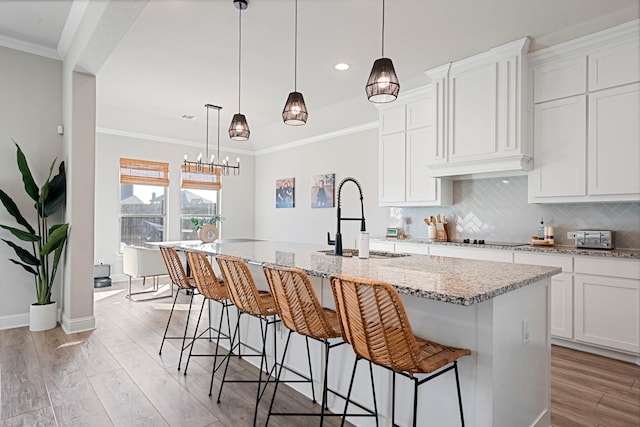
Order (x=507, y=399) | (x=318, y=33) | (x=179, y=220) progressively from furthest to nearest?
(x=179, y=220) → (x=318, y=33) → (x=507, y=399)

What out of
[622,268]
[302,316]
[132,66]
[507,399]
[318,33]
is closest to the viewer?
[507,399]

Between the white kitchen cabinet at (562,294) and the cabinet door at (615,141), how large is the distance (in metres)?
0.69

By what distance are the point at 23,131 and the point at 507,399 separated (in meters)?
4.91

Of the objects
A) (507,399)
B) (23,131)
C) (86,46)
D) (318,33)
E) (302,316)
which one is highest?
(318,33)

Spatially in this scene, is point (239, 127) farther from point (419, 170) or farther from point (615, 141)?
point (615, 141)

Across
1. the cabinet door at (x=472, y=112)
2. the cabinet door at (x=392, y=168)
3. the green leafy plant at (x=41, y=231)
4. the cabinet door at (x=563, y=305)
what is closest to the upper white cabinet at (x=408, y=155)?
the cabinet door at (x=392, y=168)

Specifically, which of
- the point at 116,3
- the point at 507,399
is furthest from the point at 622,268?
the point at 116,3

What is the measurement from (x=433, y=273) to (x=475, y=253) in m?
2.36

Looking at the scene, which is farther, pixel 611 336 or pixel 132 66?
pixel 132 66

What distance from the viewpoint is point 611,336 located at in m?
3.13

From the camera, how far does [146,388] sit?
256 centimetres

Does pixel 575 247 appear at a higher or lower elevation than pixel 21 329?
higher

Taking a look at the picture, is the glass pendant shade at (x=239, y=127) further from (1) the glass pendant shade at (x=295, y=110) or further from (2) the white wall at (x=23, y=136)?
(2) the white wall at (x=23, y=136)

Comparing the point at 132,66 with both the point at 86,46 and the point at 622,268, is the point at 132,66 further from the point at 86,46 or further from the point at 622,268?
the point at 622,268
